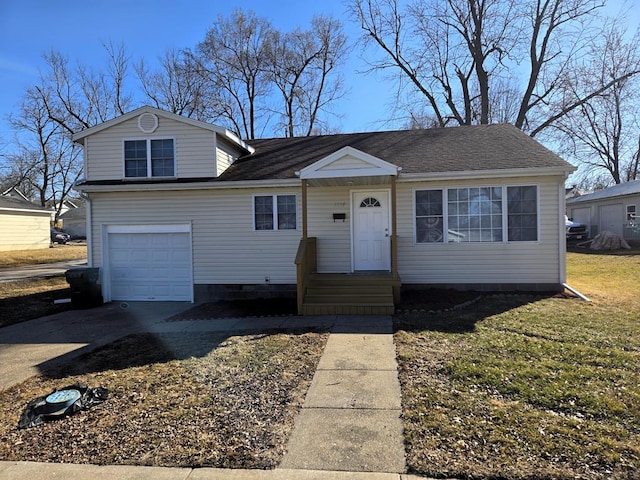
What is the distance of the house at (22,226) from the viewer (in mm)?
25659

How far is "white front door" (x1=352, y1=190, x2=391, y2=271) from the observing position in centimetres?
1057

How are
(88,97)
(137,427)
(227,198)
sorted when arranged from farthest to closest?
1. (88,97)
2. (227,198)
3. (137,427)

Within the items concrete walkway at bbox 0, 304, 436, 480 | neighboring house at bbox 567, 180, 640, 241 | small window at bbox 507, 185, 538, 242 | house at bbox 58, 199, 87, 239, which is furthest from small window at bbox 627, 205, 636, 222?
house at bbox 58, 199, 87, 239

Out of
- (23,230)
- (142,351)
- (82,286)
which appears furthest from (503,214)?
(23,230)

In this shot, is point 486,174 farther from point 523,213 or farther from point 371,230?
point 371,230

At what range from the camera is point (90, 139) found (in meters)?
Result: 11.3

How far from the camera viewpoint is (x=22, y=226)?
27234mm

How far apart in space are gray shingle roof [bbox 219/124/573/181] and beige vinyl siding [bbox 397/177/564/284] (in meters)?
0.53

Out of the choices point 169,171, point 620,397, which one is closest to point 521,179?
point 620,397

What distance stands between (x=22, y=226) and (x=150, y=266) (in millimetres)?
22113

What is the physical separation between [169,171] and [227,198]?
188cm

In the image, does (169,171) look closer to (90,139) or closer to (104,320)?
(90,139)

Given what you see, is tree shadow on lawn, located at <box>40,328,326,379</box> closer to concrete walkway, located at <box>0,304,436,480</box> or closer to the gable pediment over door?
concrete walkway, located at <box>0,304,436,480</box>

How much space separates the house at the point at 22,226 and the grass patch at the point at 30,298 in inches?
560
